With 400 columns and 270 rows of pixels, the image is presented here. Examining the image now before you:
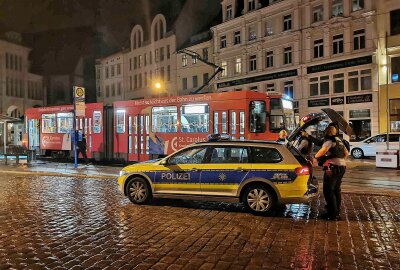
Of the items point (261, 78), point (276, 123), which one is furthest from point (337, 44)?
point (276, 123)

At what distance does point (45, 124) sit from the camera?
2431 cm

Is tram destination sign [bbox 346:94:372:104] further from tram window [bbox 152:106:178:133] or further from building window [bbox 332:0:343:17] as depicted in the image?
tram window [bbox 152:106:178:133]

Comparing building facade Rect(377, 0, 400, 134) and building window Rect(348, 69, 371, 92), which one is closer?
building facade Rect(377, 0, 400, 134)

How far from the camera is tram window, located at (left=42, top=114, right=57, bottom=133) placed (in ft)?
78.1

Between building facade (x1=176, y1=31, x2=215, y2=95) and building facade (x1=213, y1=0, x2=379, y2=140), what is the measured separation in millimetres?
1832

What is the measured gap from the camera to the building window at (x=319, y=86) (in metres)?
33.4

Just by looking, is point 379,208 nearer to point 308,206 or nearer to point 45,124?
point 308,206

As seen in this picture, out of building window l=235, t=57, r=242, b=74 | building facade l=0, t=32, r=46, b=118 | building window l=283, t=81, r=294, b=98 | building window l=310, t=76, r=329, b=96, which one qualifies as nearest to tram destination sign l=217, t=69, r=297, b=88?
building window l=283, t=81, r=294, b=98

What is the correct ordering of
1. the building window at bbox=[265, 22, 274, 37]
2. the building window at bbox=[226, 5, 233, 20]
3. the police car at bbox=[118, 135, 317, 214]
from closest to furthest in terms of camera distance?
the police car at bbox=[118, 135, 317, 214], the building window at bbox=[265, 22, 274, 37], the building window at bbox=[226, 5, 233, 20]

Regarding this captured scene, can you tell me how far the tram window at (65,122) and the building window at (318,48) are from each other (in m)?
21.1

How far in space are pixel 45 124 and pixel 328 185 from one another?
2001cm

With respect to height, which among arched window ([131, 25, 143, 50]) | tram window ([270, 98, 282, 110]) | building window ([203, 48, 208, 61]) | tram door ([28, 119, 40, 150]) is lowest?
tram door ([28, 119, 40, 150])

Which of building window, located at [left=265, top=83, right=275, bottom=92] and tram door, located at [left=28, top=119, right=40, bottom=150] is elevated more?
building window, located at [left=265, top=83, right=275, bottom=92]

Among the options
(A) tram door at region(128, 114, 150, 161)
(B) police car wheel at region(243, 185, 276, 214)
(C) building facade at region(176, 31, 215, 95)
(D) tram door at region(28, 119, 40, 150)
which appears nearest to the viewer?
(B) police car wheel at region(243, 185, 276, 214)
